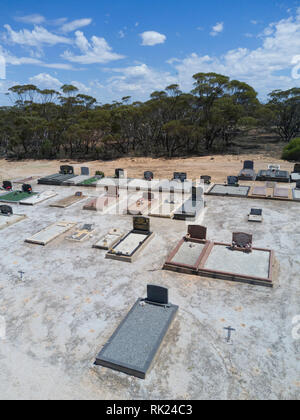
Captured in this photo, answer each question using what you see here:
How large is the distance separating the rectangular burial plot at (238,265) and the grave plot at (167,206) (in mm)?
5377

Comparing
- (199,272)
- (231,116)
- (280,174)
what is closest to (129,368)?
(199,272)

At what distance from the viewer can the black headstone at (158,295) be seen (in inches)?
385

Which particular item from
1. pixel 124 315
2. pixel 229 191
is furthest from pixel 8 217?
pixel 229 191

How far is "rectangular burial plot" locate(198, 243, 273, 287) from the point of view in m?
11.4

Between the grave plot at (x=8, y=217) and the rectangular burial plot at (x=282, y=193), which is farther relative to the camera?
the rectangular burial plot at (x=282, y=193)

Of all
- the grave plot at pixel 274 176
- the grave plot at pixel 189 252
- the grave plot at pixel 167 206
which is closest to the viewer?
the grave plot at pixel 189 252

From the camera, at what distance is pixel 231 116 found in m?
43.9

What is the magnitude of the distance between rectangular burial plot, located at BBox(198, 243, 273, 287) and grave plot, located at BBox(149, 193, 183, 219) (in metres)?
5.38

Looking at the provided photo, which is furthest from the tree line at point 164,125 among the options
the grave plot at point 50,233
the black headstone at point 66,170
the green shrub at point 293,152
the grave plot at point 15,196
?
the grave plot at point 50,233

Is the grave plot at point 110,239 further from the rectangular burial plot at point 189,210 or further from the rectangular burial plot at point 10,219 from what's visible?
the rectangular burial plot at point 10,219

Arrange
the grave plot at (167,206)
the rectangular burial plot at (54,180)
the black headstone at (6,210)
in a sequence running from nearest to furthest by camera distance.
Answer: the grave plot at (167,206)
the black headstone at (6,210)
the rectangular burial plot at (54,180)

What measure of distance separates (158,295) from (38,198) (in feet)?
51.9

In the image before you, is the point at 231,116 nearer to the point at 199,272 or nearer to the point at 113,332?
the point at 199,272
